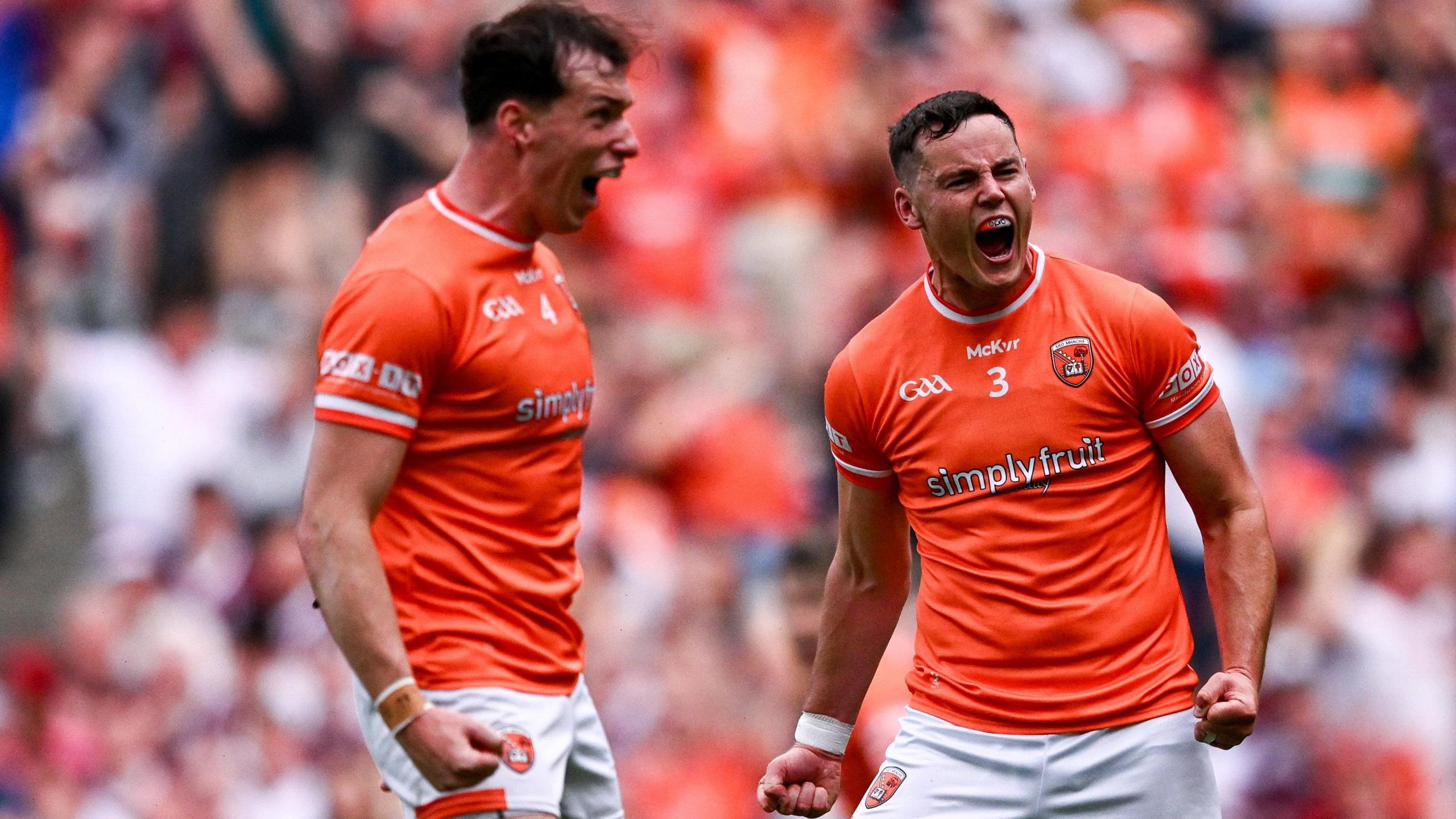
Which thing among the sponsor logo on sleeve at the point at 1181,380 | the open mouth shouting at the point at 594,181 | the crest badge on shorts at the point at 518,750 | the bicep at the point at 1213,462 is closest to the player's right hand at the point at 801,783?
the crest badge on shorts at the point at 518,750

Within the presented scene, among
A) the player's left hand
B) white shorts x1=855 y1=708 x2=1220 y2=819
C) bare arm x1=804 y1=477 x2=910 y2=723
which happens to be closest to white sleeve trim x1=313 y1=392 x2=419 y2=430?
bare arm x1=804 y1=477 x2=910 y2=723

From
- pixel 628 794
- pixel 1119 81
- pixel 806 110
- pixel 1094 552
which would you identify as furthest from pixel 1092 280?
pixel 1119 81

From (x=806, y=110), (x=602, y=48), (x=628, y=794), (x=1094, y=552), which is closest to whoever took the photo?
(x=1094, y=552)

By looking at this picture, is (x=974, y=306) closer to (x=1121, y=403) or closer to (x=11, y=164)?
(x=1121, y=403)

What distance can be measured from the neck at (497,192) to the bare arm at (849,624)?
103 centimetres

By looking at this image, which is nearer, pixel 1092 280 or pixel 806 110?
pixel 1092 280

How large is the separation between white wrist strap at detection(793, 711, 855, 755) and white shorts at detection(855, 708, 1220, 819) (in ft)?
1.21

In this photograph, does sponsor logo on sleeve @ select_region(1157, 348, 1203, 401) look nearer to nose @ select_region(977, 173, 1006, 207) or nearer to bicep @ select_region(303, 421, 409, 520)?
nose @ select_region(977, 173, 1006, 207)

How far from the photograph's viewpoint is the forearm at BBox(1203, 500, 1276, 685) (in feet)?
13.9

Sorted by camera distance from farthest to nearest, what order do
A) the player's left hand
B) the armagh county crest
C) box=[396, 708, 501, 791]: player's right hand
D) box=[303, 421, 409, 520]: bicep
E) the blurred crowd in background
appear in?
the blurred crowd in background, the armagh county crest, box=[303, 421, 409, 520]: bicep, box=[396, 708, 501, 791]: player's right hand, the player's left hand

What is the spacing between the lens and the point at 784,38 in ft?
37.0

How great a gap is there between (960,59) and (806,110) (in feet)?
3.12

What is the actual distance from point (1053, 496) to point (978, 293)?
51cm

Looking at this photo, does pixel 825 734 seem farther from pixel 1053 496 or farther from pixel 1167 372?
pixel 1167 372
